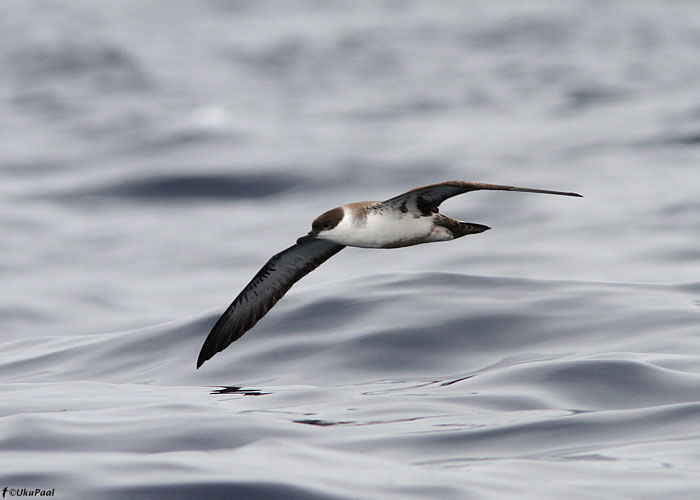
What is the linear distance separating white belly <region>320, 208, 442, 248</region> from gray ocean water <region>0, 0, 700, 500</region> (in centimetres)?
148

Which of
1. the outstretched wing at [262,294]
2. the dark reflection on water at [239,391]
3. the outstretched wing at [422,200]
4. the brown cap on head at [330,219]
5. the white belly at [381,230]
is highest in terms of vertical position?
the outstretched wing at [422,200]

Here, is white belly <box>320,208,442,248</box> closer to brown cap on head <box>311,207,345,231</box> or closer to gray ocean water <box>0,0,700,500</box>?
brown cap on head <box>311,207,345,231</box>

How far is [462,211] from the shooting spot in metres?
20.9

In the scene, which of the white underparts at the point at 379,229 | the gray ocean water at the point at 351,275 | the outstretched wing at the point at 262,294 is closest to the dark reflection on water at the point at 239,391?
the gray ocean water at the point at 351,275

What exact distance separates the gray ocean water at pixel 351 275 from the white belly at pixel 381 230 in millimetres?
1485

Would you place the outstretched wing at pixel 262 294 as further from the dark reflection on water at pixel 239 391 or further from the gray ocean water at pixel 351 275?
the gray ocean water at pixel 351 275

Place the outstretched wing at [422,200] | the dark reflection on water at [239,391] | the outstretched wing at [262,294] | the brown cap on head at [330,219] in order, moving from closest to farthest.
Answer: the outstretched wing at [422,200] < the brown cap on head at [330,219] < the dark reflection on water at [239,391] < the outstretched wing at [262,294]

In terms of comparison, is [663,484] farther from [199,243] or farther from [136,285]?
[199,243]

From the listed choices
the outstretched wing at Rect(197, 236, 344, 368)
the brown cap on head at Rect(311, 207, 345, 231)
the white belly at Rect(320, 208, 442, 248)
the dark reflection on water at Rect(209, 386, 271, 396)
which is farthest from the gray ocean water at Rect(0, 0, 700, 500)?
the brown cap on head at Rect(311, 207, 345, 231)

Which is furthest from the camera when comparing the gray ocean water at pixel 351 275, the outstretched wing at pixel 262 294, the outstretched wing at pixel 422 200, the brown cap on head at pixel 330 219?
the outstretched wing at pixel 262 294

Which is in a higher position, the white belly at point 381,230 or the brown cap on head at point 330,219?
the brown cap on head at point 330,219

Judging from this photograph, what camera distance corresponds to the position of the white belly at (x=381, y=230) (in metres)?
9.37

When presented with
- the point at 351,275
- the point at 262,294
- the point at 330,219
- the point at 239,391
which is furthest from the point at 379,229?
the point at 351,275

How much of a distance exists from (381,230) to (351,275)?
8.27 meters
